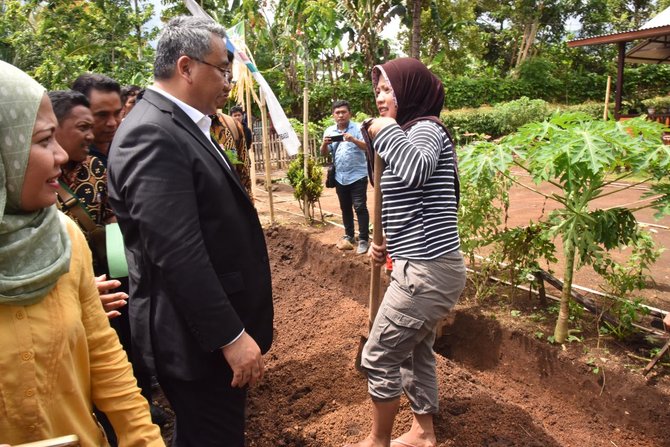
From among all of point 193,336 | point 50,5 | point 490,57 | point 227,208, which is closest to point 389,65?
point 227,208

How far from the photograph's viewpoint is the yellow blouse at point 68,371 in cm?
116

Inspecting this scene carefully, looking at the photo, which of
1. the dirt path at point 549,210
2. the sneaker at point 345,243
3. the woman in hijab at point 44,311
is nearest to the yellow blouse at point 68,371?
the woman in hijab at point 44,311

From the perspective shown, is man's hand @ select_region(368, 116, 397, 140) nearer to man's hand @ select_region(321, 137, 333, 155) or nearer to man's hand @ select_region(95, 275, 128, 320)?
man's hand @ select_region(95, 275, 128, 320)

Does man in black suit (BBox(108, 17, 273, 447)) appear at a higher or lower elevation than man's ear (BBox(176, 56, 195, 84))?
lower

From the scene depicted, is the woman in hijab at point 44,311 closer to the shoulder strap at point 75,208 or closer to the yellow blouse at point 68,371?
the yellow blouse at point 68,371

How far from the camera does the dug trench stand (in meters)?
2.81

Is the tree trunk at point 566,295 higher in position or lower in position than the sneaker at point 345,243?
higher

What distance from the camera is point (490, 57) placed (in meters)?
31.2

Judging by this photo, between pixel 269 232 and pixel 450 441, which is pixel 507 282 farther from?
pixel 269 232

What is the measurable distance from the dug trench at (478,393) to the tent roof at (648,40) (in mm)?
11017

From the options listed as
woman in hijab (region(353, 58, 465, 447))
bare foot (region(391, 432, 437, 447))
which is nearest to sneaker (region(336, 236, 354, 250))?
bare foot (region(391, 432, 437, 447))

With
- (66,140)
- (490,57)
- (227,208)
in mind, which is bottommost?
(227,208)

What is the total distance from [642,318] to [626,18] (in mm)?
33202

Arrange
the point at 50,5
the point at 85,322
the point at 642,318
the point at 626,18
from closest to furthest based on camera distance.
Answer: the point at 85,322 < the point at 642,318 < the point at 50,5 < the point at 626,18
